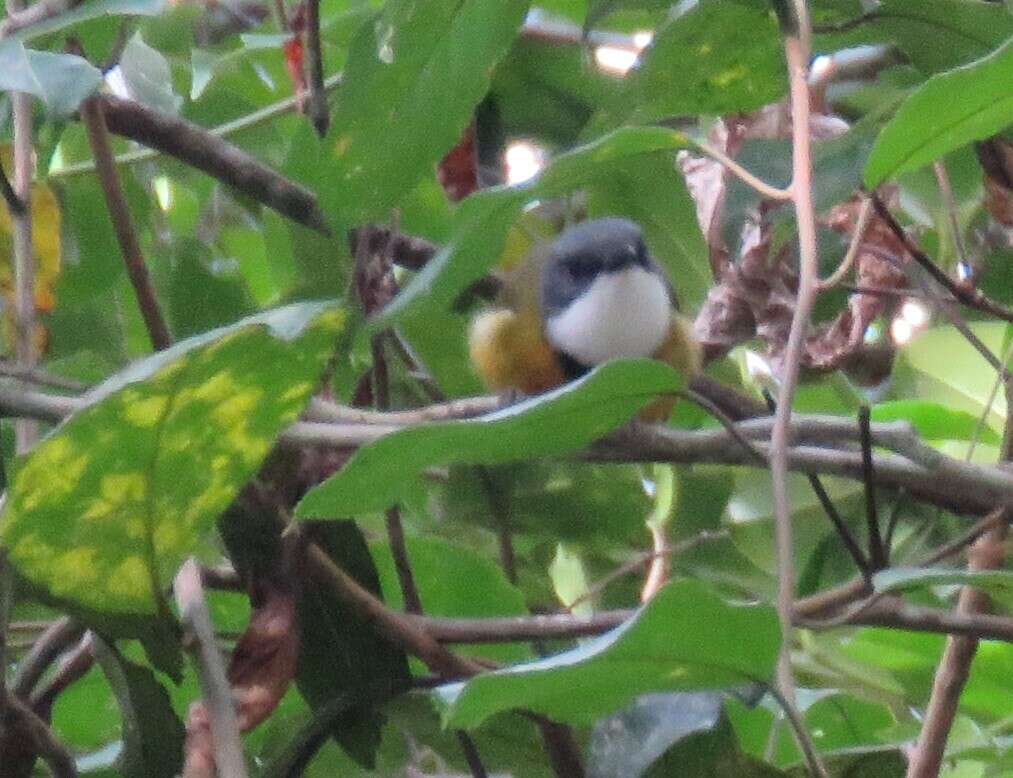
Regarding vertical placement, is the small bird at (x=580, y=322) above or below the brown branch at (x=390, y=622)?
below

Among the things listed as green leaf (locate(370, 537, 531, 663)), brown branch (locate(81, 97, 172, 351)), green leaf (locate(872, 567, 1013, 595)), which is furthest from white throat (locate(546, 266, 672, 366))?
green leaf (locate(872, 567, 1013, 595))

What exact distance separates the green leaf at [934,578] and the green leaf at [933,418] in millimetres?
632

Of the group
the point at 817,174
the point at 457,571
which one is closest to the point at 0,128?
the point at 457,571

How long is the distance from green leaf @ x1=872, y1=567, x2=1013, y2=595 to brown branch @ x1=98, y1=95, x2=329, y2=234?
642mm

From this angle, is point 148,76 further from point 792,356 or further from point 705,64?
point 792,356

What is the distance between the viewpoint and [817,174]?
120 cm

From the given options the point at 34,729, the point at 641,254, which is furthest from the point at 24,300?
the point at 641,254

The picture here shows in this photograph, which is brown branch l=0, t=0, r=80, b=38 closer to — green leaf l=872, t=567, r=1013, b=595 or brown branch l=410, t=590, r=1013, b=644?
brown branch l=410, t=590, r=1013, b=644

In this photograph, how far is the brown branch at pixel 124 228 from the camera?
1123 mm

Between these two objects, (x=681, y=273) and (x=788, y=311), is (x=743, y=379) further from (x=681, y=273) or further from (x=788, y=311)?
(x=788, y=311)

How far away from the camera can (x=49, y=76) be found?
3.21 ft

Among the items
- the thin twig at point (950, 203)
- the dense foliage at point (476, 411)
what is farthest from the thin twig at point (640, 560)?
the thin twig at point (950, 203)

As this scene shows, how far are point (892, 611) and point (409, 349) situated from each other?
A: 2.15 ft

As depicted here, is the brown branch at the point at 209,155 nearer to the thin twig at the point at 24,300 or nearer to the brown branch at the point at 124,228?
the brown branch at the point at 124,228
